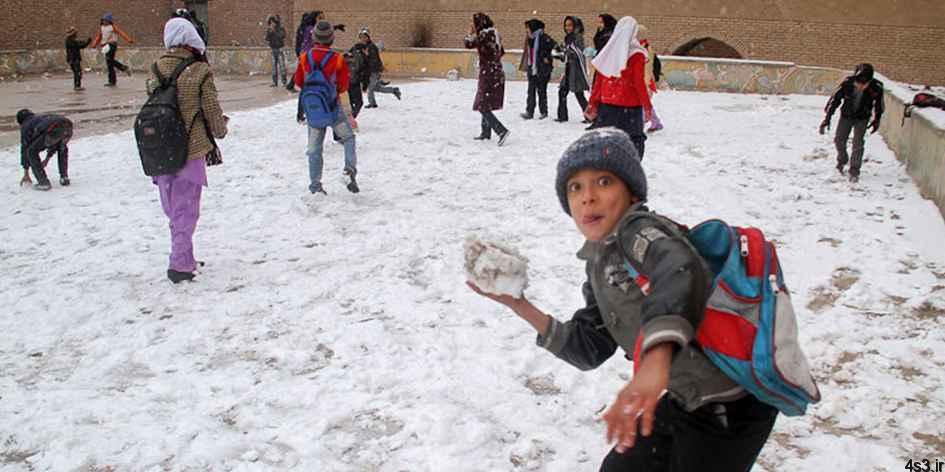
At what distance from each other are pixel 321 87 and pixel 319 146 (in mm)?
600

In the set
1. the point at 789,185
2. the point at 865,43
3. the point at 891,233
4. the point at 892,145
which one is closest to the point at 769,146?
the point at 892,145

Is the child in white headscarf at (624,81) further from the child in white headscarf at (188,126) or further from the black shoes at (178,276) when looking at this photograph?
the black shoes at (178,276)

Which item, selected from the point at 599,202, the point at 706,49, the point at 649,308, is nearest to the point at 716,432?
the point at 649,308

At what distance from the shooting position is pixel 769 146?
1048 cm

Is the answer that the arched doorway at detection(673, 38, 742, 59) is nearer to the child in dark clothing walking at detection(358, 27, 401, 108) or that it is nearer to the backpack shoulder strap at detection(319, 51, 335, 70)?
the child in dark clothing walking at detection(358, 27, 401, 108)

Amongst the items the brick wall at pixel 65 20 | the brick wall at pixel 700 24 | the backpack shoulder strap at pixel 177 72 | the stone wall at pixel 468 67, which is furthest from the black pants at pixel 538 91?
the brick wall at pixel 65 20

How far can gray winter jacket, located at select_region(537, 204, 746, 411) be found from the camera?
1.42 meters

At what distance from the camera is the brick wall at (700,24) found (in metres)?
22.8

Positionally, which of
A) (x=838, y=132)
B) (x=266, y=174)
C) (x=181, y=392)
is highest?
(x=838, y=132)

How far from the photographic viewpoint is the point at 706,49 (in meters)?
25.6

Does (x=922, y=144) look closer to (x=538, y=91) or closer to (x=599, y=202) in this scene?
(x=538, y=91)

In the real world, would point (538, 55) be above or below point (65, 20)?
below

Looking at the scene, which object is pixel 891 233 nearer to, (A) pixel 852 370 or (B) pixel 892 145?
(A) pixel 852 370

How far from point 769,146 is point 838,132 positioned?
83.8 inches
